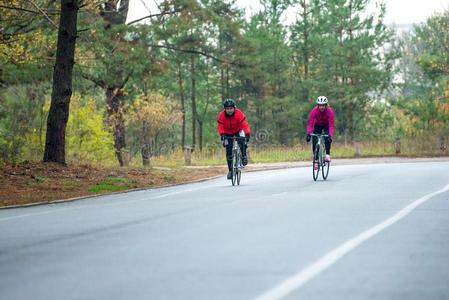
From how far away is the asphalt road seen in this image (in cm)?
690

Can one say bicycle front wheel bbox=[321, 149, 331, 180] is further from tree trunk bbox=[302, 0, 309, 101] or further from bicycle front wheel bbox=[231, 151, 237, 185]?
tree trunk bbox=[302, 0, 309, 101]

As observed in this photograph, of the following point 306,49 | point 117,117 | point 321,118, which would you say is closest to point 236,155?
point 321,118

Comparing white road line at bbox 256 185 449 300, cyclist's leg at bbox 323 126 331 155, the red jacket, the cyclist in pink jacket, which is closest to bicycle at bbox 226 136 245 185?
the red jacket

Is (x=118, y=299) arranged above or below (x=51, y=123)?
below

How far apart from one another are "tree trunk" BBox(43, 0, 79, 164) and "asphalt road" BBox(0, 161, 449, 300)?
337 inches

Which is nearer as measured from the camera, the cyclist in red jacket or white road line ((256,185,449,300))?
white road line ((256,185,449,300))

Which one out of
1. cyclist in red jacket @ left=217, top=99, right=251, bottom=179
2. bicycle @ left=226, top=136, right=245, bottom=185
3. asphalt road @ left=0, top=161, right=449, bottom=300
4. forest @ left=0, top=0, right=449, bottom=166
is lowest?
asphalt road @ left=0, top=161, right=449, bottom=300

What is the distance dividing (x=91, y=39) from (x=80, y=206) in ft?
47.6

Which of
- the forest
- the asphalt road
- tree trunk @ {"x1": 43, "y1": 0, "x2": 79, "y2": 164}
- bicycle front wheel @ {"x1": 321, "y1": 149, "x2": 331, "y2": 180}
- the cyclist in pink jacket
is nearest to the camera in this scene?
the asphalt road

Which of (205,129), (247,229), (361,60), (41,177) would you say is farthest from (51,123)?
(205,129)

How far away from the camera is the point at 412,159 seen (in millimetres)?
38125

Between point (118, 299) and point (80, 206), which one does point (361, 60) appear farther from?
point (118, 299)

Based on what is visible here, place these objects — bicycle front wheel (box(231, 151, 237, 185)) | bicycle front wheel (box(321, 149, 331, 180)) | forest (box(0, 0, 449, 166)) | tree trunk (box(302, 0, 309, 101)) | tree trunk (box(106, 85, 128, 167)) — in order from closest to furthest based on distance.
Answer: bicycle front wheel (box(231, 151, 237, 185)), bicycle front wheel (box(321, 149, 331, 180)), forest (box(0, 0, 449, 166)), tree trunk (box(106, 85, 128, 167)), tree trunk (box(302, 0, 309, 101))

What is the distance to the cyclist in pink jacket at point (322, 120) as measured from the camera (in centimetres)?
2177
